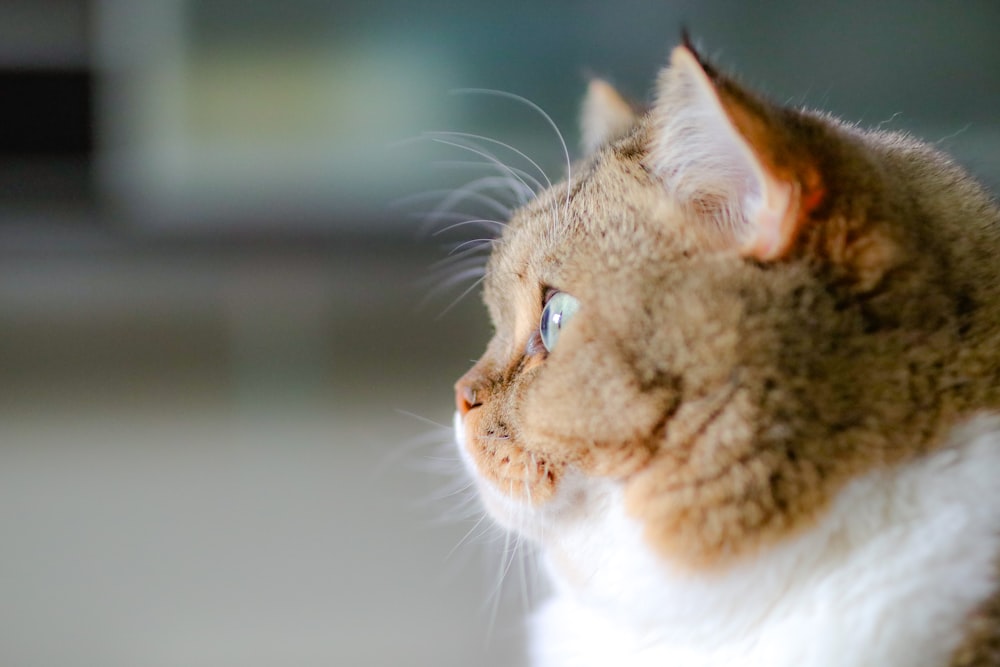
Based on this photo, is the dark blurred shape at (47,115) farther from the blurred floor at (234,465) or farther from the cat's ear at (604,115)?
the cat's ear at (604,115)

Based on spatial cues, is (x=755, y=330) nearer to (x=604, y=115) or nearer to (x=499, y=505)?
(x=499, y=505)

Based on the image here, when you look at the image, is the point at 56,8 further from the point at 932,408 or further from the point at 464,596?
the point at 932,408

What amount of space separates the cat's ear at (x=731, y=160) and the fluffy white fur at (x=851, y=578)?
0.17 meters

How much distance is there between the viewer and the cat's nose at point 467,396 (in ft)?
2.51

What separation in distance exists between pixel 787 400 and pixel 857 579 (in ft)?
0.40

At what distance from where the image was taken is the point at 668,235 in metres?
0.63

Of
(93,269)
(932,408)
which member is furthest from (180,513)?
Result: (932,408)

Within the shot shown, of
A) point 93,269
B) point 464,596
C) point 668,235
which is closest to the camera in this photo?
point 668,235

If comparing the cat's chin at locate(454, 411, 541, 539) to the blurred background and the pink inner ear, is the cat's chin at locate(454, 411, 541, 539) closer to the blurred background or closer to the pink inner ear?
the pink inner ear

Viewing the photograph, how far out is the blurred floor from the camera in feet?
4.70

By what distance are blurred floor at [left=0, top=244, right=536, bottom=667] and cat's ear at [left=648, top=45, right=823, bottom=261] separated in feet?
1.64

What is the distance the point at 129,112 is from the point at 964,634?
228 cm

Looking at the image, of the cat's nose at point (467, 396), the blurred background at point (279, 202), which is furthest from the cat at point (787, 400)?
the blurred background at point (279, 202)

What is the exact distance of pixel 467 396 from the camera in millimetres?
770
